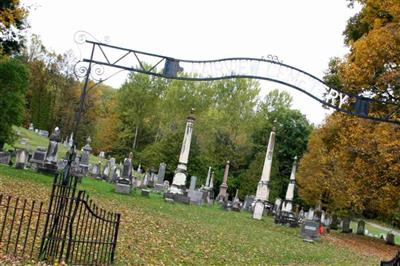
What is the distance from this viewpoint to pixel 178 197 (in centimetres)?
2364

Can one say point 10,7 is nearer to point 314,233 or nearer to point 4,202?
point 4,202

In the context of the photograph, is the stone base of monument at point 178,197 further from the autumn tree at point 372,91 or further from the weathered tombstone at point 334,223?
the weathered tombstone at point 334,223

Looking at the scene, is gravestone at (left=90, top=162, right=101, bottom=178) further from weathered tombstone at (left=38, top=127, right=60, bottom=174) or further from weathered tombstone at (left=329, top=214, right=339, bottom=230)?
weathered tombstone at (left=329, top=214, right=339, bottom=230)

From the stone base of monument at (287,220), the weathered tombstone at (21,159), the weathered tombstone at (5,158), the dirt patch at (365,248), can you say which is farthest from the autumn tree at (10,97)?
the dirt patch at (365,248)

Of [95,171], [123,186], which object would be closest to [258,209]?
[123,186]

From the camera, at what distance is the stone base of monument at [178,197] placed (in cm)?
2320

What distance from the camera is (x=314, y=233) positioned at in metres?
19.8

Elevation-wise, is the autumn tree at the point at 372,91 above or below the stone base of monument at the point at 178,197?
above

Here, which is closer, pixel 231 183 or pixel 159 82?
pixel 231 183

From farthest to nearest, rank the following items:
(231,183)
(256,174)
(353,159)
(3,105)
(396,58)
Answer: (231,183) < (256,174) < (3,105) < (353,159) < (396,58)

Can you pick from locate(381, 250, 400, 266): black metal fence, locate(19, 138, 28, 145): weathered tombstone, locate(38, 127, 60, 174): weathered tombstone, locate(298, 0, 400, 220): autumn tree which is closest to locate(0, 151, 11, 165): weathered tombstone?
locate(38, 127, 60, 174): weathered tombstone

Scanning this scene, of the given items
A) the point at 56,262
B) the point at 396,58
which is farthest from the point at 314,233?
the point at 56,262

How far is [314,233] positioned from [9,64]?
2141cm

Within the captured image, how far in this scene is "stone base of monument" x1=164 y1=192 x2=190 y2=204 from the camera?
23.2 m
